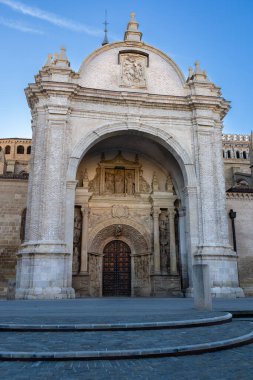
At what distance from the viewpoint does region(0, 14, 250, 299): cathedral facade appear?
15.4 m

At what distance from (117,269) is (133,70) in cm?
1062

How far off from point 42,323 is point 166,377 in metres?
3.09

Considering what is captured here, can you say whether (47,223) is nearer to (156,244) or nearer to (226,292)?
(156,244)

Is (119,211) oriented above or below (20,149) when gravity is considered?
below

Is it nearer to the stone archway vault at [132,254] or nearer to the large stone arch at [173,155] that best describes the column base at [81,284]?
the stone archway vault at [132,254]

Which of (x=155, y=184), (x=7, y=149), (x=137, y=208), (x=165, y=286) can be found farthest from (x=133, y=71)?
(x=7, y=149)

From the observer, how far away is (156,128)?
58.5 feet

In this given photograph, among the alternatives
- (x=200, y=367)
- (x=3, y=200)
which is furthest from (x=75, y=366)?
(x=3, y=200)

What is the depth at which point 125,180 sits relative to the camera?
816 inches

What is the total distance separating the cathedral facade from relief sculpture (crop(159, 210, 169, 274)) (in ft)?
0.19

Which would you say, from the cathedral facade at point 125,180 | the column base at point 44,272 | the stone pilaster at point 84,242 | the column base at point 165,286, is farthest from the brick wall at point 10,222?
the column base at point 165,286

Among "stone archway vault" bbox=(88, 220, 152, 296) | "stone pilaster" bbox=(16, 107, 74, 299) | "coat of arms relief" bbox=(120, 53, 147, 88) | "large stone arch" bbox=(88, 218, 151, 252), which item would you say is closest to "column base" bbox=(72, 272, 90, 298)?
"stone archway vault" bbox=(88, 220, 152, 296)

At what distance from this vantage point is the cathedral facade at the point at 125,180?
15430 mm

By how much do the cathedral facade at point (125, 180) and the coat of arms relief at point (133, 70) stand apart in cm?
6
